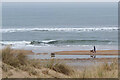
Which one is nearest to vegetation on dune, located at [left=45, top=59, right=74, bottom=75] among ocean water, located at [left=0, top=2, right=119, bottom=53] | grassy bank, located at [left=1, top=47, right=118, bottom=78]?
grassy bank, located at [left=1, top=47, right=118, bottom=78]

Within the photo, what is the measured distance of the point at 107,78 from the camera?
7672 millimetres

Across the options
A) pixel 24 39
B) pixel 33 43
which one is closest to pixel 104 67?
pixel 33 43

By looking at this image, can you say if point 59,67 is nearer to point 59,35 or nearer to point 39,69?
point 39,69

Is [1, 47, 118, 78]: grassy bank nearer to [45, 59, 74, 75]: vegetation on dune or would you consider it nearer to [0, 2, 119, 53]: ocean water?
[45, 59, 74, 75]: vegetation on dune

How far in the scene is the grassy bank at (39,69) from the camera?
8.31 metres

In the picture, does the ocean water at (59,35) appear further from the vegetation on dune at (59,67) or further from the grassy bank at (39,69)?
the grassy bank at (39,69)

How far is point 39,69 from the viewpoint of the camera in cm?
955

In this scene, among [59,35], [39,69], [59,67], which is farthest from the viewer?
[59,35]

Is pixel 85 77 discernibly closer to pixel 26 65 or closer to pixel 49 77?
pixel 49 77

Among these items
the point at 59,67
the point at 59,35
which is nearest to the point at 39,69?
the point at 59,67

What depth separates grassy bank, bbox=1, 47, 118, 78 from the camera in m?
8.31

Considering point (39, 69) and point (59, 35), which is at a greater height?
point (59, 35)

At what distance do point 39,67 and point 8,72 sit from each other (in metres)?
1.47

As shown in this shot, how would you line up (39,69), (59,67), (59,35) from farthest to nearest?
(59,35), (59,67), (39,69)
